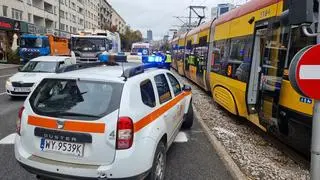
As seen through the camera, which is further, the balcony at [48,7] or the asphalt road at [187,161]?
the balcony at [48,7]

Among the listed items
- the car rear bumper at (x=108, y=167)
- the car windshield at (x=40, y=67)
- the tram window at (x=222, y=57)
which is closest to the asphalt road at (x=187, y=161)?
the car rear bumper at (x=108, y=167)

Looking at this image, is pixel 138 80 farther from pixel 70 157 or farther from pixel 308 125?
pixel 308 125

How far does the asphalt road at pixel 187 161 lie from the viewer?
4.50 m

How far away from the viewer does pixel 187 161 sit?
5160mm

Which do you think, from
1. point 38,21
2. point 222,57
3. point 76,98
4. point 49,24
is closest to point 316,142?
point 76,98

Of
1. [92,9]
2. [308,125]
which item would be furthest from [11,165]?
[92,9]

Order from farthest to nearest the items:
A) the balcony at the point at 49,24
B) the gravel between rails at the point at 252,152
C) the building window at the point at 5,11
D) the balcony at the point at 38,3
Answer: the balcony at the point at 49,24
the balcony at the point at 38,3
the building window at the point at 5,11
the gravel between rails at the point at 252,152

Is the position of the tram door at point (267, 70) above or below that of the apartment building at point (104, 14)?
below

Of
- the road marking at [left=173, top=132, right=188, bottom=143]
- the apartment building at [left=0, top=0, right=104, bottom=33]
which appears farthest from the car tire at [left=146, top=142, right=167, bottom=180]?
the apartment building at [left=0, top=0, right=104, bottom=33]

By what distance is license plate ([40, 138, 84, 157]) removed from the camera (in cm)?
338

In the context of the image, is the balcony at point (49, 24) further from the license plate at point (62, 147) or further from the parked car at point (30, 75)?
the license plate at point (62, 147)

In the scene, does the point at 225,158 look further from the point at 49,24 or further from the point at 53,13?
the point at 53,13

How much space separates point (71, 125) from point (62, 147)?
0.28 metres

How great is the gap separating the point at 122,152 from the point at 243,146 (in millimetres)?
3447
